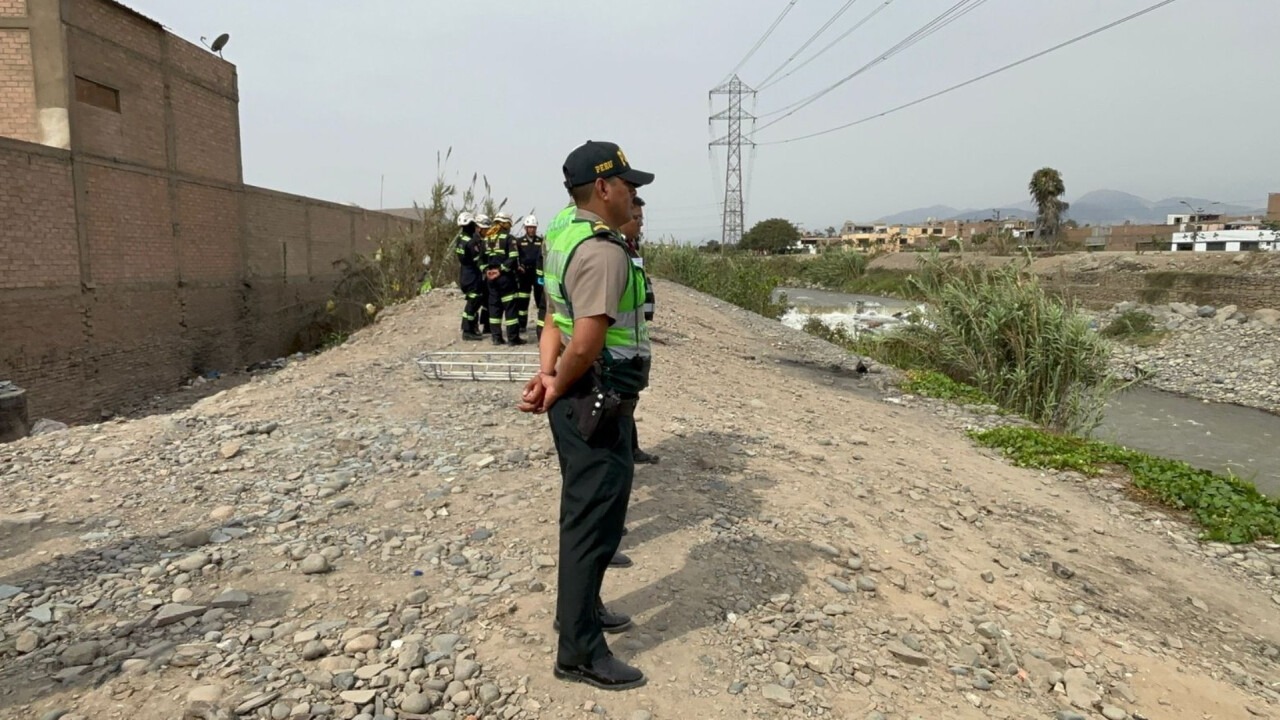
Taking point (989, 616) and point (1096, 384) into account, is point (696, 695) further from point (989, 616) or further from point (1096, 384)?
point (1096, 384)

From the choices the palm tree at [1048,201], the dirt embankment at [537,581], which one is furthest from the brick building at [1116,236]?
the dirt embankment at [537,581]

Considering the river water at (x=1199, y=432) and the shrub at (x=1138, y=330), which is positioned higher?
the shrub at (x=1138, y=330)

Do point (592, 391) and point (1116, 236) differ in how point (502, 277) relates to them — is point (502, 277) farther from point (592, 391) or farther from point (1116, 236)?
point (1116, 236)

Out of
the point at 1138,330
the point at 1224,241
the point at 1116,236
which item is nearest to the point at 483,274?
the point at 1138,330

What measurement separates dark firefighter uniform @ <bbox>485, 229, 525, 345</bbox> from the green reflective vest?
5711mm

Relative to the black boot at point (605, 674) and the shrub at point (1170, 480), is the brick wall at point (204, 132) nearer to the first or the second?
the black boot at point (605, 674)

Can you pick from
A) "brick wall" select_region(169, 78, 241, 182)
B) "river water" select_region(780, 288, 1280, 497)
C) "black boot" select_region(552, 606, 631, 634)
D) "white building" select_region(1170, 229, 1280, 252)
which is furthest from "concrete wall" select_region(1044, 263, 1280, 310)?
"black boot" select_region(552, 606, 631, 634)

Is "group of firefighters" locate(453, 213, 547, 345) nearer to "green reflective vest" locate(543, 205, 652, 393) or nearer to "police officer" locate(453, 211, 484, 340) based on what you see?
"police officer" locate(453, 211, 484, 340)

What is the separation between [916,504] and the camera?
4543 millimetres

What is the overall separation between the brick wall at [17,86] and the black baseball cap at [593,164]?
9.36 m

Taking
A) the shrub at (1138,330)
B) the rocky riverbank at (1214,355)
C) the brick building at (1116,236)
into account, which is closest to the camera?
the rocky riverbank at (1214,355)

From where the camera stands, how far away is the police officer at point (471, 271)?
815cm

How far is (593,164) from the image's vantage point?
2.31 meters

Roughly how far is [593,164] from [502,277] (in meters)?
5.78
